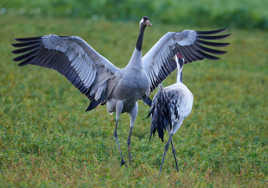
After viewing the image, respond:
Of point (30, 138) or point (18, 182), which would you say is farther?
point (30, 138)

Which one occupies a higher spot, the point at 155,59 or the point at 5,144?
the point at 155,59

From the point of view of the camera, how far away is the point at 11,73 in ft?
32.9

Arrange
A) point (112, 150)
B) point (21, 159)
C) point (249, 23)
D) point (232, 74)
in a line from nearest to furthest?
point (21, 159)
point (112, 150)
point (232, 74)
point (249, 23)

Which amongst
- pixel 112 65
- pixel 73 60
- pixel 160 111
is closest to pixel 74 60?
pixel 73 60

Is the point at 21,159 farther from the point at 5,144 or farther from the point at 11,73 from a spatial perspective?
the point at 11,73

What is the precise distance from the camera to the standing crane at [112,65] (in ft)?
20.7

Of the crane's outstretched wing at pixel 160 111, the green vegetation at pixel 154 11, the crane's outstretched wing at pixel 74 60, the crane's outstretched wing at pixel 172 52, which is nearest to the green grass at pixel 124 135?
the crane's outstretched wing at pixel 160 111

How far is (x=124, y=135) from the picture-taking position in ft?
24.5

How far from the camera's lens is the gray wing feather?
633 centimetres

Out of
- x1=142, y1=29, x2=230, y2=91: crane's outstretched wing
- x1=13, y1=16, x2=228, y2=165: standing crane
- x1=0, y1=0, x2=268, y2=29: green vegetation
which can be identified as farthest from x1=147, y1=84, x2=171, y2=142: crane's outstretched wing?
x1=0, y1=0, x2=268, y2=29: green vegetation

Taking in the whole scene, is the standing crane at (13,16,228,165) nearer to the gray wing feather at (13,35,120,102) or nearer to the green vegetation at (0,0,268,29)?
the gray wing feather at (13,35,120,102)

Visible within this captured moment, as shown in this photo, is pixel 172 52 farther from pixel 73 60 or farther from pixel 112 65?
pixel 73 60

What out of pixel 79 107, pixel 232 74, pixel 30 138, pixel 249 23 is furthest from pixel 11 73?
pixel 249 23

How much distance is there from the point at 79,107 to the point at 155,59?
2290mm
